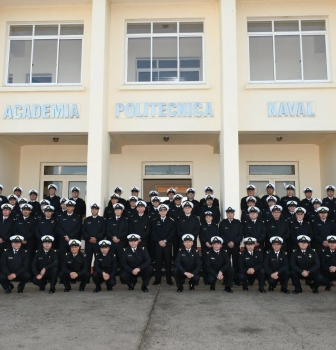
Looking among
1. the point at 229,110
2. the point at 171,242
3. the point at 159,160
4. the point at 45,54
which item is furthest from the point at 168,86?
the point at 171,242

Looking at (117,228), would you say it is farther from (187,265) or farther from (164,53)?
(164,53)

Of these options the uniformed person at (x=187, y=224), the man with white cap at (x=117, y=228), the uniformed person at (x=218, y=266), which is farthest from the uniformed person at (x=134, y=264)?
the uniformed person at (x=218, y=266)

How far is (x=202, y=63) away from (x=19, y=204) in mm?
6209

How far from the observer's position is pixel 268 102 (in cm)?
1133

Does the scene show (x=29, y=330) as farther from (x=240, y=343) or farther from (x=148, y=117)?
(x=148, y=117)

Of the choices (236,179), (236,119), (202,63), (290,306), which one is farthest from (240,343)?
(202,63)

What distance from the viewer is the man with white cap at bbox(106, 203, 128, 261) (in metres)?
9.38

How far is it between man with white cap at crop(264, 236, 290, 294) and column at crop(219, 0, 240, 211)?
1.96 metres

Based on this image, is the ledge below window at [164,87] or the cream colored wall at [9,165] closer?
the ledge below window at [164,87]

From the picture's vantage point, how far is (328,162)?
495 inches

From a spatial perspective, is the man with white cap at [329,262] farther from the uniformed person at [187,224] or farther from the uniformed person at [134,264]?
the uniformed person at [134,264]

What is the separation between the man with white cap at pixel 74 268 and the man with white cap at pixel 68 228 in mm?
765

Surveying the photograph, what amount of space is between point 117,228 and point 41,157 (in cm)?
536

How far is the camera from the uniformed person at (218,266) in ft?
27.5
